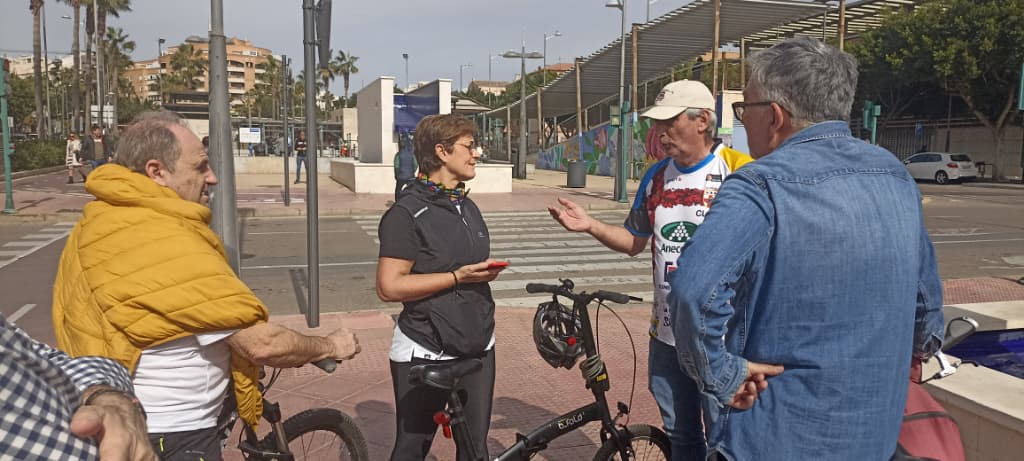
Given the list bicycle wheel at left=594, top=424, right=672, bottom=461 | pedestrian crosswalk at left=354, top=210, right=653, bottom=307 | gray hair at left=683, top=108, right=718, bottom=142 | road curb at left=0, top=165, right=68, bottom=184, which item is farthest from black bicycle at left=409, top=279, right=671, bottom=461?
road curb at left=0, top=165, right=68, bottom=184

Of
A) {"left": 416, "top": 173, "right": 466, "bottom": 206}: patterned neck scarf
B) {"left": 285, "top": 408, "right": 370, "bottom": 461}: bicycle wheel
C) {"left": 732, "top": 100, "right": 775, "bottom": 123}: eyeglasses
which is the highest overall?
{"left": 732, "top": 100, "right": 775, "bottom": 123}: eyeglasses

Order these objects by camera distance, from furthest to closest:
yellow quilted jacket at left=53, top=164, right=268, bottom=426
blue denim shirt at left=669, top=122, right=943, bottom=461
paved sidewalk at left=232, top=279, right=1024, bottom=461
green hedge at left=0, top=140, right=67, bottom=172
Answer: green hedge at left=0, top=140, right=67, bottom=172
paved sidewalk at left=232, top=279, right=1024, bottom=461
yellow quilted jacket at left=53, top=164, right=268, bottom=426
blue denim shirt at left=669, top=122, right=943, bottom=461

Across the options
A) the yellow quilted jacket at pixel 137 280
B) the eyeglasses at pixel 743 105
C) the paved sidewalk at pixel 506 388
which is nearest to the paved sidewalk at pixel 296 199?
the paved sidewalk at pixel 506 388

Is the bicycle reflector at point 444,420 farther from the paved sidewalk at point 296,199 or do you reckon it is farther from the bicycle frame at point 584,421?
the paved sidewalk at point 296,199

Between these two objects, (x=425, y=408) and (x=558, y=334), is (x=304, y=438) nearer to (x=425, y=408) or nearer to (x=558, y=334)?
(x=425, y=408)

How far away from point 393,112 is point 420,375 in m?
22.6

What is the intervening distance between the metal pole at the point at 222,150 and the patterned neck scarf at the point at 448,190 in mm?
3862

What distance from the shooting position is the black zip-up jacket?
280 centimetres

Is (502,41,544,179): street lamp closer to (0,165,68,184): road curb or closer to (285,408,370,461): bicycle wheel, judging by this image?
(0,165,68,184): road curb

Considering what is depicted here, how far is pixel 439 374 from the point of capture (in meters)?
2.62

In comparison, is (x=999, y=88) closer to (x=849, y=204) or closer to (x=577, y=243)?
(x=577, y=243)

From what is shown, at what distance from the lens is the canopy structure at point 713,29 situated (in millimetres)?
29250

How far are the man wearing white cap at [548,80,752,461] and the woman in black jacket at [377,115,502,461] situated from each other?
0.54m

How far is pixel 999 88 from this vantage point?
112 ft
